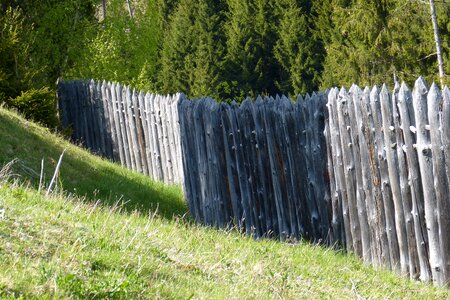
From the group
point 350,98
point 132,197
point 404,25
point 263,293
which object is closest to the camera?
point 263,293

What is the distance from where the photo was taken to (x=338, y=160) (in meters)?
8.06

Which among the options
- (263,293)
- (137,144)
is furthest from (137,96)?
(263,293)

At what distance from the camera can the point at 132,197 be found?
35.9ft

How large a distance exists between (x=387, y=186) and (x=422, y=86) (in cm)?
117

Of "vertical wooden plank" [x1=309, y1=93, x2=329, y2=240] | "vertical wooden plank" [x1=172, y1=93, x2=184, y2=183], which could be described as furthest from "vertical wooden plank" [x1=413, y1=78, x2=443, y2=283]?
"vertical wooden plank" [x1=172, y1=93, x2=184, y2=183]

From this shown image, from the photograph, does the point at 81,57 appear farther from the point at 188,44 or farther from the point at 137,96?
the point at 188,44

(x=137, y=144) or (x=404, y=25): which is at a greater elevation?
(x=404, y=25)

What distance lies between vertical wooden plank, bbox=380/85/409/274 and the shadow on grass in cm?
381

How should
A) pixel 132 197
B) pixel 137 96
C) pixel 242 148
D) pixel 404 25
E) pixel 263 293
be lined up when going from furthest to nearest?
pixel 404 25 < pixel 137 96 < pixel 132 197 < pixel 242 148 < pixel 263 293

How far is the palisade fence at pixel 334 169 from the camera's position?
6855mm

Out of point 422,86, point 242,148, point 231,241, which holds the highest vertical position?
point 422,86

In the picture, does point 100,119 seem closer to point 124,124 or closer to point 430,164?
point 124,124

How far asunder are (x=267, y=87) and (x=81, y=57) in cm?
2117

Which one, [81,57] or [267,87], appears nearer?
[81,57]
